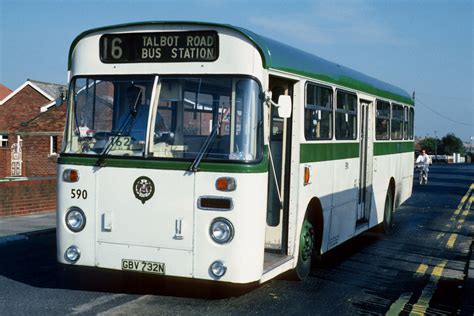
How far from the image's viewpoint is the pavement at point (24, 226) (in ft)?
40.1

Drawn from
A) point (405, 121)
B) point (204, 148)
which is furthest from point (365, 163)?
point (204, 148)

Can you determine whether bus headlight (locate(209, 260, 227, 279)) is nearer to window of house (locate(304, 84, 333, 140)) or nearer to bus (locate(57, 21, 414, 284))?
bus (locate(57, 21, 414, 284))

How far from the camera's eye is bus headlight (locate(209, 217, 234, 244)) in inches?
265

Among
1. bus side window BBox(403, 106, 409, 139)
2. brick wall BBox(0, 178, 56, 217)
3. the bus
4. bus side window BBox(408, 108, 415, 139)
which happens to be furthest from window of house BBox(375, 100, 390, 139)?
brick wall BBox(0, 178, 56, 217)

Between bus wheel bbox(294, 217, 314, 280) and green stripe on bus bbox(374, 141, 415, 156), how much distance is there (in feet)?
13.0

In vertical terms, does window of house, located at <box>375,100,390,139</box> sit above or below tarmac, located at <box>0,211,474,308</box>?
above

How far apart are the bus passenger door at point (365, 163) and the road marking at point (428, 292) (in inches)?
70.8

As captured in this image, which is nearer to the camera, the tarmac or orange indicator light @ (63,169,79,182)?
orange indicator light @ (63,169,79,182)

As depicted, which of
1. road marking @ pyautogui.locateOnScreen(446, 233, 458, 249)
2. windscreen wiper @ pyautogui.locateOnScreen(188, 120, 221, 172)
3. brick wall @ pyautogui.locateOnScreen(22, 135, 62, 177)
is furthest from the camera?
brick wall @ pyautogui.locateOnScreen(22, 135, 62, 177)

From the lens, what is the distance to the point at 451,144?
134 meters

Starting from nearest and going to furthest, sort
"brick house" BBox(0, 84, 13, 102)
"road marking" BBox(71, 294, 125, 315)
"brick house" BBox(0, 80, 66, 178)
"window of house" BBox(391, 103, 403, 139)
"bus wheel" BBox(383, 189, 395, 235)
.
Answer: "road marking" BBox(71, 294, 125, 315) < "bus wheel" BBox(383, 189, 395, 235) < "window of house" BBox(391, 103, 403, 139) < "brick house" BBox(0, 80, 66, 178) < "brick house" BBox(0, 84, 13, 102)

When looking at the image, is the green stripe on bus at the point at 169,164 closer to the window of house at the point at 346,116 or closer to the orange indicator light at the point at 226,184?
the orange indicator light at the point at 226,184

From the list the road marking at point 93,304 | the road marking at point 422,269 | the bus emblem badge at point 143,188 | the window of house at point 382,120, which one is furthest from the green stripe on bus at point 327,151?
the road marking at point 93,304

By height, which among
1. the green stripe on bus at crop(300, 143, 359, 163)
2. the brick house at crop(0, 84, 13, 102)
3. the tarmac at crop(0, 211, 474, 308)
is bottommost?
the tarmac at crop(0, 211, 474, 308)
